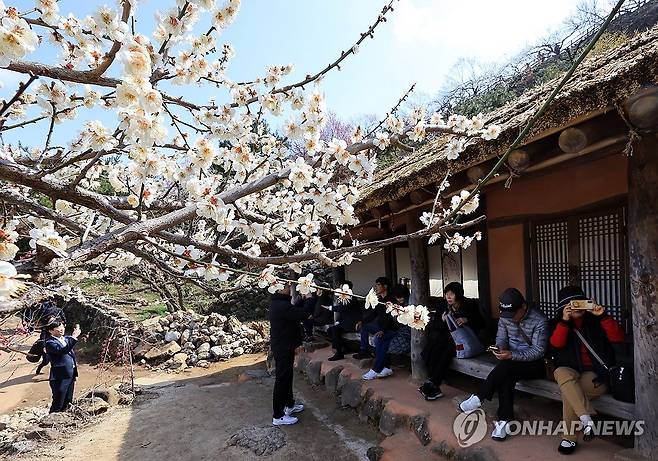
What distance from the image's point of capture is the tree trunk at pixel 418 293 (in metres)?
4.99

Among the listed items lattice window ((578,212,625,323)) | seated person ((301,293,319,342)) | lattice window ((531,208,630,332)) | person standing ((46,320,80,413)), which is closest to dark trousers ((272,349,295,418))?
seated person ((301,293,319,342))

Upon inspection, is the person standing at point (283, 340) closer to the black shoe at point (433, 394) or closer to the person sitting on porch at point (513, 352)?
the black shoe at point (433, 394)

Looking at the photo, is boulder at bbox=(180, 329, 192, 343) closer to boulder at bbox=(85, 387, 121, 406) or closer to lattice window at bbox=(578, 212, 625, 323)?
boulder at bbox=(85, 387, 121, 406)

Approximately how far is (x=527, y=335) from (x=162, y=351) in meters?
8.98

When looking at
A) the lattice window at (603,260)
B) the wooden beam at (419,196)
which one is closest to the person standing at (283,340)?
the wooden beam at (419,196)

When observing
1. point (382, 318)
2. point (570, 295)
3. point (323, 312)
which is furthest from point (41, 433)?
point (570, 295)

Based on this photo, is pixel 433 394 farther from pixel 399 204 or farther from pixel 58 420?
pixel 58 420

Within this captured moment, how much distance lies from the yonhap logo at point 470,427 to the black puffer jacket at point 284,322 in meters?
2.18

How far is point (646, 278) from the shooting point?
2.70 metres

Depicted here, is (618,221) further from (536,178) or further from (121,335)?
(121,335)

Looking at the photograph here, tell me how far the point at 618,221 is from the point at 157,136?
3902mm

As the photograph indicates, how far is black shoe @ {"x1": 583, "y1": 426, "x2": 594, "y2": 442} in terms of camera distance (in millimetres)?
A: 2994

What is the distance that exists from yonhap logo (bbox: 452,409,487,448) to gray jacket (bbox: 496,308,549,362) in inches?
27.3

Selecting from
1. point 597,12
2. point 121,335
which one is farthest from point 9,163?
point 597,12
